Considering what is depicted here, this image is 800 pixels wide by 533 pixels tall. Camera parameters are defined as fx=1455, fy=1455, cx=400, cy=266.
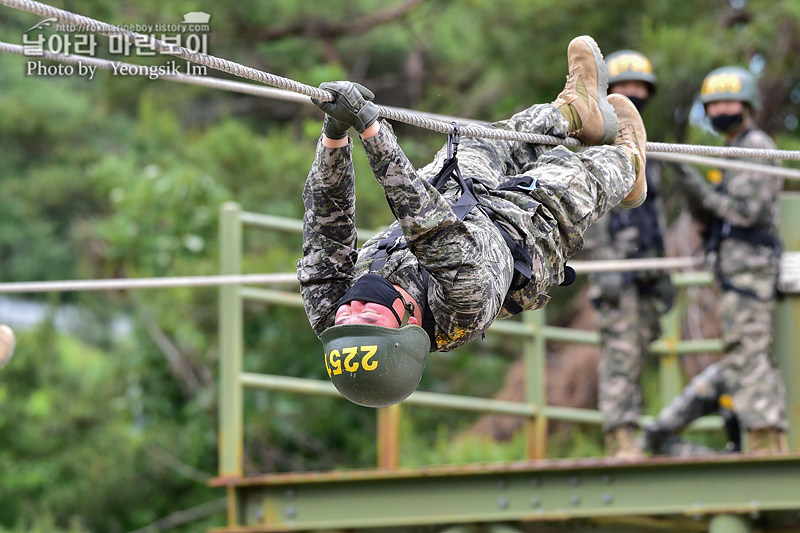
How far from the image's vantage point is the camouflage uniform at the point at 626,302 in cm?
742

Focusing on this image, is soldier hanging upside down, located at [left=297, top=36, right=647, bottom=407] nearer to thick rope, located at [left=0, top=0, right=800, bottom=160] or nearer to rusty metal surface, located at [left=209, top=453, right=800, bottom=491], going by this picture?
thick rope, located at [left=0, top=0, right=800, bottom=160]

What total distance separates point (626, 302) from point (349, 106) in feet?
11.6

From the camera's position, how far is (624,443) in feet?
24.3

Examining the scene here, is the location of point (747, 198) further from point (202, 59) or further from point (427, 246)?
point (202, 59)

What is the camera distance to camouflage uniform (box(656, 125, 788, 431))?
Answer: 23.2 ft

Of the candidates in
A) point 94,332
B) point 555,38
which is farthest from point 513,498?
point 94,332

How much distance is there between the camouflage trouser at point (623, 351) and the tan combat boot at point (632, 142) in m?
1.91

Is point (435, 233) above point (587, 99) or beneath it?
beneath

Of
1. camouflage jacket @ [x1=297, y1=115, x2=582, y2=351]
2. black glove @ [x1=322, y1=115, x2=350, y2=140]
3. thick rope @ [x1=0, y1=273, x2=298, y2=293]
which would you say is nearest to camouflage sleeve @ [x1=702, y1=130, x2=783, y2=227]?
thick rope @ [x1=0, y1=273, x2=298, y2=293]

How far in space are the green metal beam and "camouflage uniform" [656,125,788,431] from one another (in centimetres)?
61

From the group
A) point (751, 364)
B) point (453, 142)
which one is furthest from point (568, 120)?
point (751, 364)

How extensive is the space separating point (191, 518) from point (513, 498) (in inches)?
277

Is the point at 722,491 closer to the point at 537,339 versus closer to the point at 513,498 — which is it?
the point at 513,498

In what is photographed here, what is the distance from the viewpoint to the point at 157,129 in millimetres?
14094
